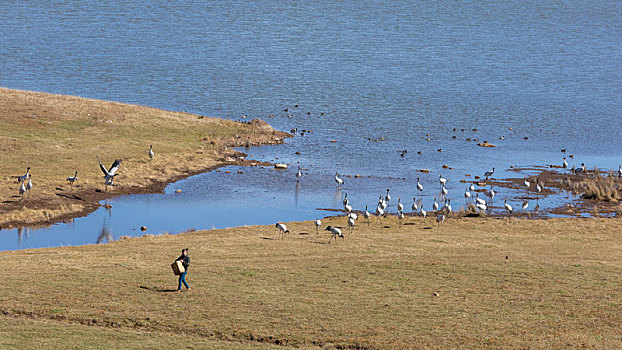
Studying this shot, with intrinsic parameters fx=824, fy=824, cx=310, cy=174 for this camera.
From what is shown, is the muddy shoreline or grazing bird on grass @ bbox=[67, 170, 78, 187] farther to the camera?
grazing bird on grass @ bbox=[67, 170, 78, 187]

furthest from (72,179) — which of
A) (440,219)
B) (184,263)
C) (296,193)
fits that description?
(184,263)

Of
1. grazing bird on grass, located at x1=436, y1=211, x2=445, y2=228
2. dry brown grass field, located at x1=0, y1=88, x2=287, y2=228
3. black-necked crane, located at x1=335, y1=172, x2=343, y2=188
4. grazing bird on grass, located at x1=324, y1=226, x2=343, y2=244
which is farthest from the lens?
black-necked crane, located at x1=335, y1=172, x2=343, y2=188

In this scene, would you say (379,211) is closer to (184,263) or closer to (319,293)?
(319,293)

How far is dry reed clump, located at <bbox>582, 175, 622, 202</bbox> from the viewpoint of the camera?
65750 millimetres

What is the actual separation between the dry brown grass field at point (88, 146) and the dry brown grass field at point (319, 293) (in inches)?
484

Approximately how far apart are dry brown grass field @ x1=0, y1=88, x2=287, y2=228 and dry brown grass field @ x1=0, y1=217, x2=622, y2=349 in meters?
12.3

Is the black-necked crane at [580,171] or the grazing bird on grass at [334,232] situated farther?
the black-necked crane at [580,171]

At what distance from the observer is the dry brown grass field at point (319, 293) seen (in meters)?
29.8

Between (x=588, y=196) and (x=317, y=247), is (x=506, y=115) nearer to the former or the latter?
(x=588, y=196)

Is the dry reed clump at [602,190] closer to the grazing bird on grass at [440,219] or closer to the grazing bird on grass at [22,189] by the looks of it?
the grazing bird on grass at [440,219]

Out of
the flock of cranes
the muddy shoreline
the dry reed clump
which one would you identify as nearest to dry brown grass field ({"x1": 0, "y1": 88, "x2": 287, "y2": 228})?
the muddy shoreline

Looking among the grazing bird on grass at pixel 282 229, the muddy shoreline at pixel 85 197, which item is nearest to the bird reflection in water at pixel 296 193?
the muddy shoreline at pixel 85 197

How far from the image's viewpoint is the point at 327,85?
435 ft

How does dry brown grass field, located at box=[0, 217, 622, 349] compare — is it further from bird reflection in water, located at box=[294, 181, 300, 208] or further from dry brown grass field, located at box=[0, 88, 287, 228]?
bird reflection in water, located at box=[294, 181, 300, 208]
